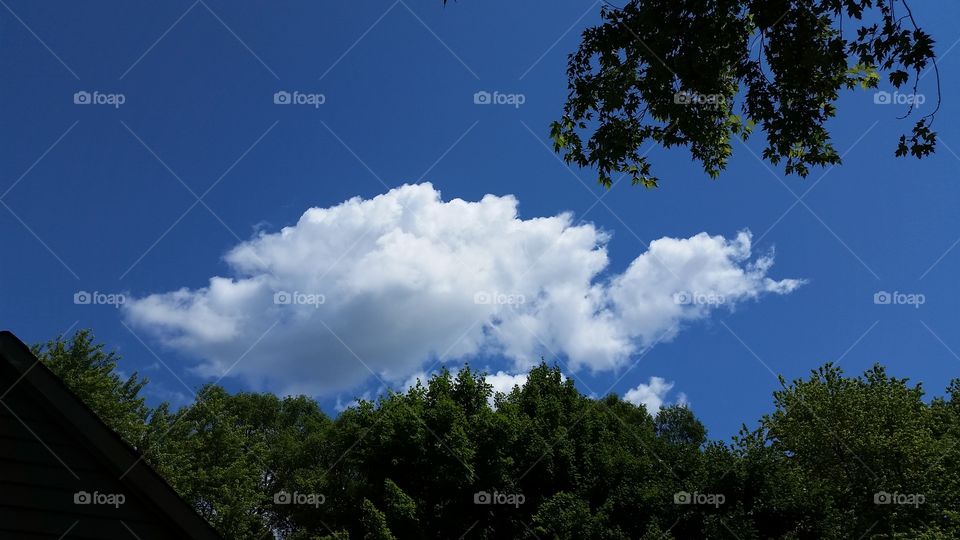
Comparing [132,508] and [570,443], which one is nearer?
[132,508]

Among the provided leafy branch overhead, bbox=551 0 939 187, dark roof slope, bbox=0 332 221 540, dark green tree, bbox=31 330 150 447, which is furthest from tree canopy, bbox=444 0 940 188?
dark green tree, bbox=31 330 150 447

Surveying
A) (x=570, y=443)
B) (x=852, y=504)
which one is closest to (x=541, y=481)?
(x=570, y=443)

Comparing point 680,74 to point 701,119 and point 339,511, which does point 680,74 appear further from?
point 339,511

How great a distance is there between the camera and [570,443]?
1172 inches

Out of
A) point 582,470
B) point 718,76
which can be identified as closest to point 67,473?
point 718,76

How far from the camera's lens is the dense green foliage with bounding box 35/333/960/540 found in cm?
2598

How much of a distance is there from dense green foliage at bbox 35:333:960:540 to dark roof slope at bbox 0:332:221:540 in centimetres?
2133

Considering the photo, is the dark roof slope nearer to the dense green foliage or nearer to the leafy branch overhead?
the leafy branch overhead

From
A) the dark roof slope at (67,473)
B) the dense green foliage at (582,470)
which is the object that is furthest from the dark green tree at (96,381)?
the dark roof slope at (67,473)

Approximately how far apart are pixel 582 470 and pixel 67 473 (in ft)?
87.5

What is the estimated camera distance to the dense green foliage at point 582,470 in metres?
26.0

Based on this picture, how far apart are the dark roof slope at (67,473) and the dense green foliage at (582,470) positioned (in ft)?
70.0

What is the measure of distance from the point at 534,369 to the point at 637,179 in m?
23.6

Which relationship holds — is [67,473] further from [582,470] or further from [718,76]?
[582,470]
